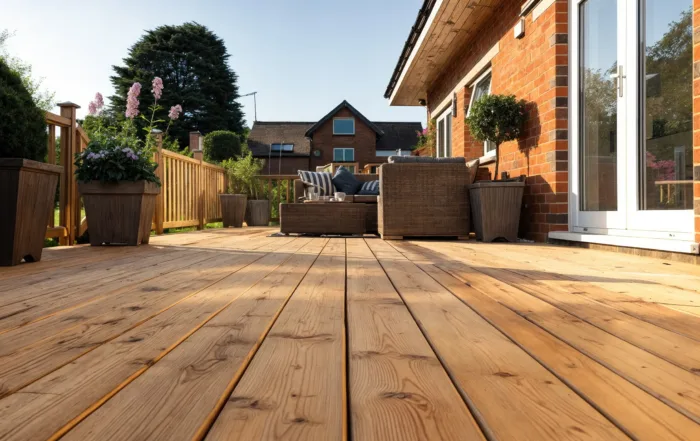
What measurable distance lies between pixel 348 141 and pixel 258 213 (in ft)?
53.0

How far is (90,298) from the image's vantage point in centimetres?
161

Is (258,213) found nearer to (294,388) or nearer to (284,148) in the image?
(294,388)

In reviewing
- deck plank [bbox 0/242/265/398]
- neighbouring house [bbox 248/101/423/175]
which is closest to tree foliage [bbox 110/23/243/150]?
neighbouring house [bbox 248/101/423/175]

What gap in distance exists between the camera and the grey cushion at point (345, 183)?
6577mm

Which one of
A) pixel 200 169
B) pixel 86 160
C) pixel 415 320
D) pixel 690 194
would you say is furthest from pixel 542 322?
pixel 200 169

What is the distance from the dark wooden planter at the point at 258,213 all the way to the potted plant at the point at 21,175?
5848 millimetres

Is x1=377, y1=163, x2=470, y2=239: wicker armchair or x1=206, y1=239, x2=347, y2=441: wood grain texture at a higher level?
x1=377, y1=163, x2=470, y2=239: wicker armchair

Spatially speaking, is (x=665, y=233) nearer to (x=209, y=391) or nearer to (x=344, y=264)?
(x=344, y=264)

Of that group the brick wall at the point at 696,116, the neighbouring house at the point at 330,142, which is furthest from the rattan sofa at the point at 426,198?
the neighbouring house at the point at 330,142

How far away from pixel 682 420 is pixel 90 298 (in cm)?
154

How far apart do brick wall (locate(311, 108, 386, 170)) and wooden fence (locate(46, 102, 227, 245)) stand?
15771 mm

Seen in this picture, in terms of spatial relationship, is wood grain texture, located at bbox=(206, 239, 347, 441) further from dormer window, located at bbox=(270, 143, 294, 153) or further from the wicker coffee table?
dormer window, located at bbox=(270, 143, 294, 153)

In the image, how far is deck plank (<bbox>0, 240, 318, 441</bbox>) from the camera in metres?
0.66

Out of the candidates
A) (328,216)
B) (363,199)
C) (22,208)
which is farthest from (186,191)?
(22,208)
